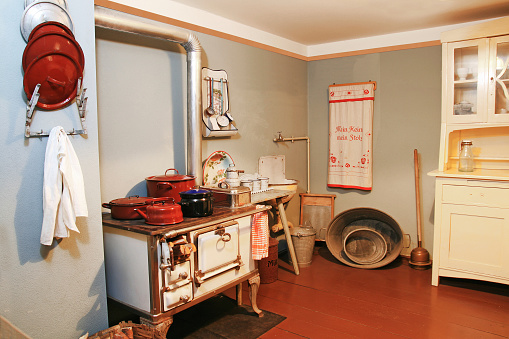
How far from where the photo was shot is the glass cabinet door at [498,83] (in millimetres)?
3191

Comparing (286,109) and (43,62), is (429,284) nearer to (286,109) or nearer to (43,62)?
(286,109)

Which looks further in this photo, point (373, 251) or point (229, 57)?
point (373, 251)

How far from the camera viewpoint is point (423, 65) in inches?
155

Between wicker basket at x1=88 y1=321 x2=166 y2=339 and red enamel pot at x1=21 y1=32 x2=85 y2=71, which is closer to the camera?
red enamel pot at x1=21 y1=32 x2=85 y2=71

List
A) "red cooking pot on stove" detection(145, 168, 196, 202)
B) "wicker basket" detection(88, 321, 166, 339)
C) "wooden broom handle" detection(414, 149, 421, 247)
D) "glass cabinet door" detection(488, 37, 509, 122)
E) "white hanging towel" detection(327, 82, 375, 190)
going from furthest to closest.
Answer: "white hanging towel" detection(327, 82, 375, 190) → "wooden broom handle" detection(414, 149, 421, 247) → "glass cabinet door" detection(488, 37, 509, 122) → "red cooking pot on stove" detection(145, 168, 196, 202) → "wicker basket" detection(88, 321, 166, 339)

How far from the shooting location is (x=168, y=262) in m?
2.06

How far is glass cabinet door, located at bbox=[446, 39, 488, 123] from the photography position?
10.7 feet

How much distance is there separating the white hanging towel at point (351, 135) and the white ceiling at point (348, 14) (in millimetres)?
615

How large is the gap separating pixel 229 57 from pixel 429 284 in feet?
8.28

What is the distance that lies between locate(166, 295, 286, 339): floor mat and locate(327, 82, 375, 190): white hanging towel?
6.45 feet

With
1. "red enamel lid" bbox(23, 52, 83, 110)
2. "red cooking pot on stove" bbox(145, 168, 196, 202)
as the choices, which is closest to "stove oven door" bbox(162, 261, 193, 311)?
"red cooking pot on stove" bbox(145, 168, 196, 202)

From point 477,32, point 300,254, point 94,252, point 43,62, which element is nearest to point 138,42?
point 43,62

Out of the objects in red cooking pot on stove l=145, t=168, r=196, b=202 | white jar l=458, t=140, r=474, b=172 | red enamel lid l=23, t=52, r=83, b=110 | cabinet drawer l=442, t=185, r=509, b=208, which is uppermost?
red enamel lid l=23, t=52, r=83, b=110

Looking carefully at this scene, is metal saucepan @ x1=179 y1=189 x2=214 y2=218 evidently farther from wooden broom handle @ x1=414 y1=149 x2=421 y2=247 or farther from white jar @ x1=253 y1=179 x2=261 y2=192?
wooden broom handle @ x1=414 y1=149 x2=421 y2=247
